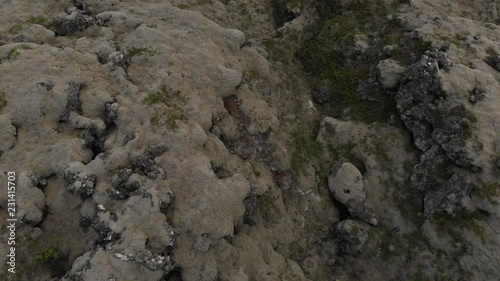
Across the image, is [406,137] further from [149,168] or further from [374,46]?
[149,168]

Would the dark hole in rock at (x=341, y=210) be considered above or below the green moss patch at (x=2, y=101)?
below

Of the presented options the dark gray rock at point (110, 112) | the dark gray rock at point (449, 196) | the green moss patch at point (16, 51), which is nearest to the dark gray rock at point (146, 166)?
the dark gray rock at point (110, 112)

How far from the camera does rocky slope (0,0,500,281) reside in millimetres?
19969

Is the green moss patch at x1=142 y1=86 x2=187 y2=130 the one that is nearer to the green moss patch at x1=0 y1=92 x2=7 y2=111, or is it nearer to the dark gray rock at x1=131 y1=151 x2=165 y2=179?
the dark gray rock at x1=131 y1=151 x2=165 y2=179

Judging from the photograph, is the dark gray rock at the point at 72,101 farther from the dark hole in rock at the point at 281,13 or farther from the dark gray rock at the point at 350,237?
the dark hole in rock at the point at 281,13

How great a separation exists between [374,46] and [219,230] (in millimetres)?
18360

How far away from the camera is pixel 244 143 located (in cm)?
2522

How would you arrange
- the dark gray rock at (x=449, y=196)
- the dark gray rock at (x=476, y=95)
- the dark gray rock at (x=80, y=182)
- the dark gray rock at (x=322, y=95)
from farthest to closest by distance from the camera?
the dark gray rock at (x=322, y=95), the dark gray rock at (x=476, y=95), the dark gray rock at (x=449, y=196), the dark gray rock at (x=80, y=182)

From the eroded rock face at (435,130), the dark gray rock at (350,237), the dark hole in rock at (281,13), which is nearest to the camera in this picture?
the eroded rock face at (435,130)

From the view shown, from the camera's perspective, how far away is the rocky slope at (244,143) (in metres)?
20.0

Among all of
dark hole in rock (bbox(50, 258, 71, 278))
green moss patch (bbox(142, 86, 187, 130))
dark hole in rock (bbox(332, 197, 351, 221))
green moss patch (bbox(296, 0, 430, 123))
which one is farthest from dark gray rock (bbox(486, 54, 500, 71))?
dark hole in rock (bbox(50, 258, 71, 278))

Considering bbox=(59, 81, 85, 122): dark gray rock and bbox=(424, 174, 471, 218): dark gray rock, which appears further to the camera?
bbox=(424, 174, 471, 218): dark gray rock

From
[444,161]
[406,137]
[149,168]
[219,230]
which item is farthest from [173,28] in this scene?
[444,161]

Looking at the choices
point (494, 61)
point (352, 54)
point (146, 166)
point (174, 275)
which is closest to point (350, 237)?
point (174, 275)
